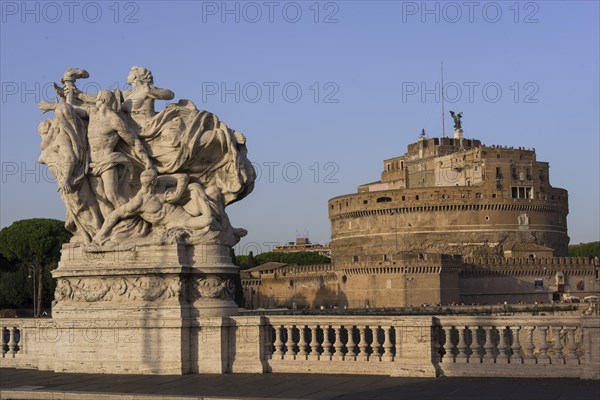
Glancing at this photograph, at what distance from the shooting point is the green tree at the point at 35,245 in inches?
2484

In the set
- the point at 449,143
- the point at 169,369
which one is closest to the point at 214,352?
the point at 169,369

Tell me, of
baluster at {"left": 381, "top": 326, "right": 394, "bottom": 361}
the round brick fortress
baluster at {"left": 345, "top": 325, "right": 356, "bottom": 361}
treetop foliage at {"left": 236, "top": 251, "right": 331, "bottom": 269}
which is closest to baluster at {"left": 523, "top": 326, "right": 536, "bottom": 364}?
baluster at {"left": 381, "top": 326, "right": 394, "bottom": 361}

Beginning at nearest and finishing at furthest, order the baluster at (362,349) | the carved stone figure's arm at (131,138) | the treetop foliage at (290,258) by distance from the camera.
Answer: the baluster at (362,349) → the carved stone figure's arm at (131,138) → the treetop foliage at (290,258)

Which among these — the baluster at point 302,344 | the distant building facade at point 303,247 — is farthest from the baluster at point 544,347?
the distant building facade at point 303,247

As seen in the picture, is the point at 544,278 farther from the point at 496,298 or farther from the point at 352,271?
the point at 352,271

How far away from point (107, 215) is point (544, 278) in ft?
264

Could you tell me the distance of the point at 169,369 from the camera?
1337 centimetres

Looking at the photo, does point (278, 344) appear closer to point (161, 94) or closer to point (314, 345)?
point (314, 345)

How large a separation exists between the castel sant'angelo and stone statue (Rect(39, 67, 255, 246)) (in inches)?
2712

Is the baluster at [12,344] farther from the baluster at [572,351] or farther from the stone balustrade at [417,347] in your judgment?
the baluster at [572,351]

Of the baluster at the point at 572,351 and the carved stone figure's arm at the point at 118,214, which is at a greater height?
the carved stone figure's arm at the point at 118,214

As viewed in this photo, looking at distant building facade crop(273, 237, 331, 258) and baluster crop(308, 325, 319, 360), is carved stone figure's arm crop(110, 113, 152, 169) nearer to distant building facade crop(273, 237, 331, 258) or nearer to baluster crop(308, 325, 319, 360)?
baluster crop(308, 325, 319, 360)

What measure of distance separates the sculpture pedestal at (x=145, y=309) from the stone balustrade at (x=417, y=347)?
15 cm

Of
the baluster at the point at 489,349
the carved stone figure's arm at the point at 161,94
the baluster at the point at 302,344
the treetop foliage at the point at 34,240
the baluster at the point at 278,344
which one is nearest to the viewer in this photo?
the baluster at the point at 489,349
